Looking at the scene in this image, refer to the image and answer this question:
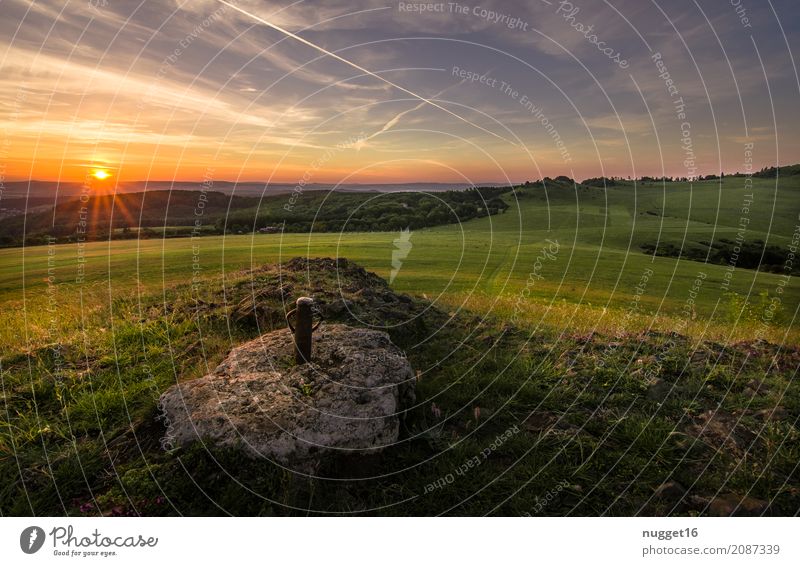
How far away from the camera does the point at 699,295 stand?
90.5 ft

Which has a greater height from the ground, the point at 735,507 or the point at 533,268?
the point at 533,268

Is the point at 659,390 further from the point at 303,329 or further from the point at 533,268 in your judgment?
the point at 533,268

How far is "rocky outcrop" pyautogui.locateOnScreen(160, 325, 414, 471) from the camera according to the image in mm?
5328

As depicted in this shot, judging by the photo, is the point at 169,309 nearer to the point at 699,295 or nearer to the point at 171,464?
the point at 171,464

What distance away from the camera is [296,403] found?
579cm

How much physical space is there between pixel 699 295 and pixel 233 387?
30366 millimetres

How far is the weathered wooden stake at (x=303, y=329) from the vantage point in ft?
21.1

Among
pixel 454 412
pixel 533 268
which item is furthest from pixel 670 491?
pixel 533 268

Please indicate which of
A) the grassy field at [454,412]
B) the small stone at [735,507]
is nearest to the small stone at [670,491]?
the grassy field at [454,412]

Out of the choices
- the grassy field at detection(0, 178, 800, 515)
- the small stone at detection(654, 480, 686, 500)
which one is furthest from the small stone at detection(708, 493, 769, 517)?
the small stone at detection(654, 480, 686, 500)

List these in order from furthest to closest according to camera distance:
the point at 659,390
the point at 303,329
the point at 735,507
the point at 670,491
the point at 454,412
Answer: the point at 659,390
the point at 454,412
the point at 303,329
the point at 670,491
the point at 735,507

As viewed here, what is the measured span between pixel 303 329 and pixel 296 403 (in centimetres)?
119

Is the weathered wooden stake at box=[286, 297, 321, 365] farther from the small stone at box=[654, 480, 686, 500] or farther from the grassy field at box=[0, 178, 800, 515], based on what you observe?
the small stone at box=[654, 480, 686, 500]

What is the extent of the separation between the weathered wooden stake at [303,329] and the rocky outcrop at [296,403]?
6.7 inches
